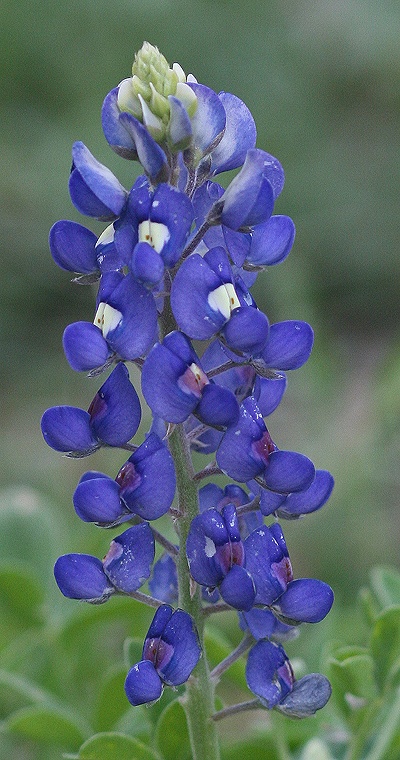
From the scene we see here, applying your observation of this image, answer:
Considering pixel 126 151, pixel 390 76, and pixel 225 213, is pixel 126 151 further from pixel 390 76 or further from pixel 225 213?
pixel 390 76

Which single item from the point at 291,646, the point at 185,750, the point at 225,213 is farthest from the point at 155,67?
the point at 291,646

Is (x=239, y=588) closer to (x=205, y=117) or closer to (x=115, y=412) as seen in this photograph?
(x=115, y=412)

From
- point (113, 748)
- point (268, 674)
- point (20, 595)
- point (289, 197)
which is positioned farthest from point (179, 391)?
point (289, 197)

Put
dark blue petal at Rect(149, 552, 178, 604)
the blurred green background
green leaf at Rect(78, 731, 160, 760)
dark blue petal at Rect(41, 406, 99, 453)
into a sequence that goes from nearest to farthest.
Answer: dark blue petal at Rect(41, 406, 99, 453) → green leaf at Rect(78, 731, 160, 760) → dark blue petal at Rect(149, 552, 178, 604) → the blurred green background

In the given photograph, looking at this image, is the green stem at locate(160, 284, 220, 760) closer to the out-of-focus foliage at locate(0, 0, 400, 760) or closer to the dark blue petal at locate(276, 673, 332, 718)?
the dark blue petal at locate(276, 673, 332, 718)

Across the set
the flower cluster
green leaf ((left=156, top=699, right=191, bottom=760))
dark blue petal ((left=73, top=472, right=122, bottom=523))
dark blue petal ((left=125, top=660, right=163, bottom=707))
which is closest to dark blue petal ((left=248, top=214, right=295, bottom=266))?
the flower cluster
